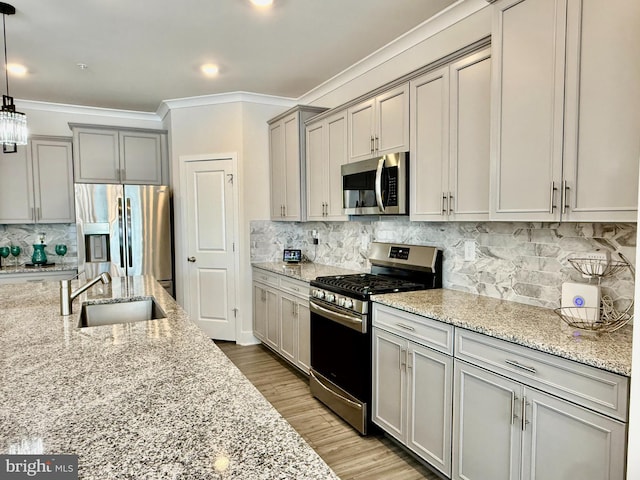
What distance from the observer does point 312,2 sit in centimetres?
261

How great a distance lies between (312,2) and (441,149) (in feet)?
4.01

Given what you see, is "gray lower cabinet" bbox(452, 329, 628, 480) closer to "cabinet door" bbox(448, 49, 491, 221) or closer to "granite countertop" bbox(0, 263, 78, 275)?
"cabinet door" bbox(448, 49, 491, 221)

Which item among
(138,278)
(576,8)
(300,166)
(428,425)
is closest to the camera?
(576,8)

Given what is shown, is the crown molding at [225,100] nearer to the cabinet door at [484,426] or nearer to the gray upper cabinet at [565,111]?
the gray upper cabinet at [565,111]

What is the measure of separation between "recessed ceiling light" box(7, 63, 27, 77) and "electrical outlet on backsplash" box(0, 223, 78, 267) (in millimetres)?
1864

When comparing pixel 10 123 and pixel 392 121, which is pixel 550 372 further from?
pixel 10 123

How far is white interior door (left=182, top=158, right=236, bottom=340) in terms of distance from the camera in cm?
469

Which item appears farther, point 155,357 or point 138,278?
point 138,278

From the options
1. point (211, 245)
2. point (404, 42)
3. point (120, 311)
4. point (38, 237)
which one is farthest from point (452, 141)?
point (38, 237)

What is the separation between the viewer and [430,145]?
8.43ft

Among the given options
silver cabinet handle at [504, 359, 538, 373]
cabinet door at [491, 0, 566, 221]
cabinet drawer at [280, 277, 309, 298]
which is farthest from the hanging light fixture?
silver cabinet handle at [504, 359, 538, 373]

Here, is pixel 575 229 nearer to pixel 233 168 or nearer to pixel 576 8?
pixel 576 8

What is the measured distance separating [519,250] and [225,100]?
353cm

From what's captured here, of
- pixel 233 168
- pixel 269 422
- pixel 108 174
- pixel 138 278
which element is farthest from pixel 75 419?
pixel 108 174
